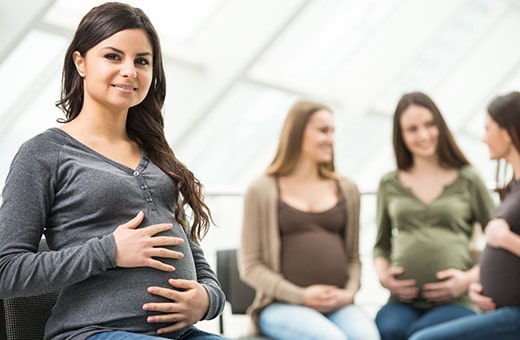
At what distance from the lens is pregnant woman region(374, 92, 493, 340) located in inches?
115

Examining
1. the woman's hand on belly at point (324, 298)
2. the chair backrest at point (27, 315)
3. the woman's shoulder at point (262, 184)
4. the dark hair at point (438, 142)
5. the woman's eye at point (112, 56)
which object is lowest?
the chair backrest at point (27, 315)

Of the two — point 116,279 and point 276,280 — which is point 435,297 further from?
point 116,279

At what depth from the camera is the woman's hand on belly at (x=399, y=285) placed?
9.77 feet

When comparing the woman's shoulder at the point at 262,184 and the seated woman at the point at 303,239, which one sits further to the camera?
the woman's shoulder at the point at 262,184

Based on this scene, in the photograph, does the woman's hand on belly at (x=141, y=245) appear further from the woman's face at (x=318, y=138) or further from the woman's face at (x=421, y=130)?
the woman's face at (x=421, y=130)

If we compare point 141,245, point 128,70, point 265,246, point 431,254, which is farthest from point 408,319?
point 128,70

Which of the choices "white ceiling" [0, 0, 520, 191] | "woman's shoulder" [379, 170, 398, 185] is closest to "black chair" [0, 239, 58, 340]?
"woman's shoulder" [379, 170, 398, 185]

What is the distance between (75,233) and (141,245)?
169 mm

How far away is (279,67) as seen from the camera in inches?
268

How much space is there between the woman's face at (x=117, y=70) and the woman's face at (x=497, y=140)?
154 cm

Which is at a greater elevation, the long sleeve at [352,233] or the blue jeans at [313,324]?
the long sleeve at [352,233]

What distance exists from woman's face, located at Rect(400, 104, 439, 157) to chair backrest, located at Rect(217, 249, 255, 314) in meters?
0.91

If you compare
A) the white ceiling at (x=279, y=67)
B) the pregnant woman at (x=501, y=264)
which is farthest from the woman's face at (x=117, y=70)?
the white ceiling at (x=279, y=67)

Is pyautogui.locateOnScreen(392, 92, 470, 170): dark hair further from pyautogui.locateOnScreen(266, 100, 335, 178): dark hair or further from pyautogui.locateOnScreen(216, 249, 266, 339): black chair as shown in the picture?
pyautogui.locateOnScreen(216, 249, 266, 339): black chair
